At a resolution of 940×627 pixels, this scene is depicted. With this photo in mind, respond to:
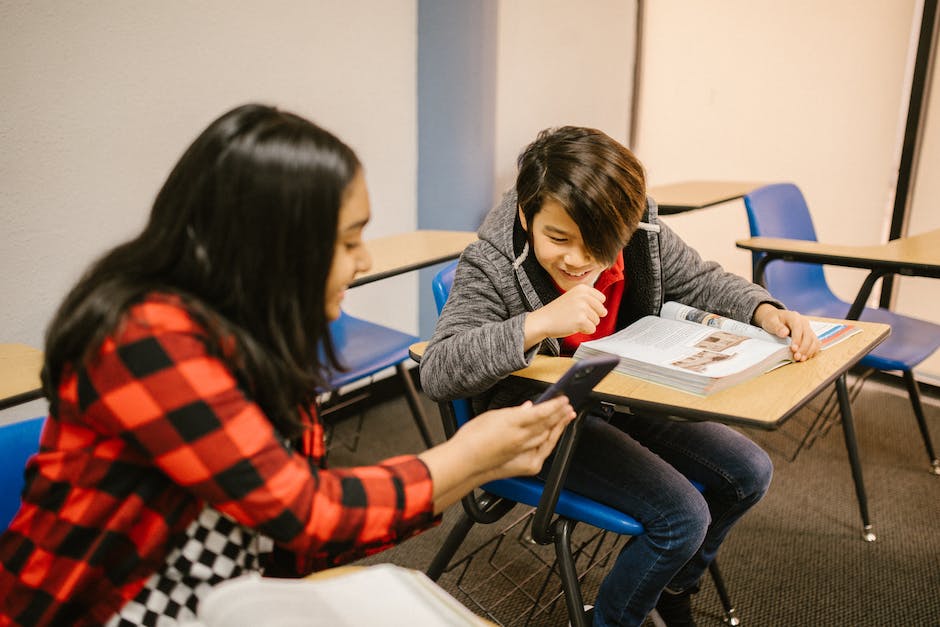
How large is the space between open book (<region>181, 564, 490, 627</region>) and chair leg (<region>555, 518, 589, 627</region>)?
2.30 ft

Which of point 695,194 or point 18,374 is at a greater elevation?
point 695,194

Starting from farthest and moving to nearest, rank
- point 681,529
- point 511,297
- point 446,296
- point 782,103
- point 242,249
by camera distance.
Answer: point 782,103
point 446,296
point 511,297
point 681,529
point 242,249

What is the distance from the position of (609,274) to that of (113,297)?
103cm

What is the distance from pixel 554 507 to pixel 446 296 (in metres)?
0.49

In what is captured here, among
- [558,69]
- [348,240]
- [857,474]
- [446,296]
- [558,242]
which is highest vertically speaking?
[558,69]

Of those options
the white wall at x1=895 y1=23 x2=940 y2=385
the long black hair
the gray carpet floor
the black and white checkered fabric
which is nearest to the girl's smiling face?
the long black hair

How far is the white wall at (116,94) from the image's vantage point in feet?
6.39

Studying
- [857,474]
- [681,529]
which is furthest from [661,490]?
[857,474]

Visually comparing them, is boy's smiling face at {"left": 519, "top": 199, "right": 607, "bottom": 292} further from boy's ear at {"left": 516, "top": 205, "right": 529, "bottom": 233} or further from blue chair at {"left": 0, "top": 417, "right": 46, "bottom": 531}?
blue chair at {"left": 0, "top": 417, "right": 46, "bottom": 531}

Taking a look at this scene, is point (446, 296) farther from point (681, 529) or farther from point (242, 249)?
point (242, 249)

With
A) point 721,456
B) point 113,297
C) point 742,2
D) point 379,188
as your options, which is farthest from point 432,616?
point 742,2

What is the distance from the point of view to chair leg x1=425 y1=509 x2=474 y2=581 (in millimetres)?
1498

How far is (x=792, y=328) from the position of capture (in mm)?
1325

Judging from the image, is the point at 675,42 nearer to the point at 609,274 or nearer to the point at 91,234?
the point at 609,274
